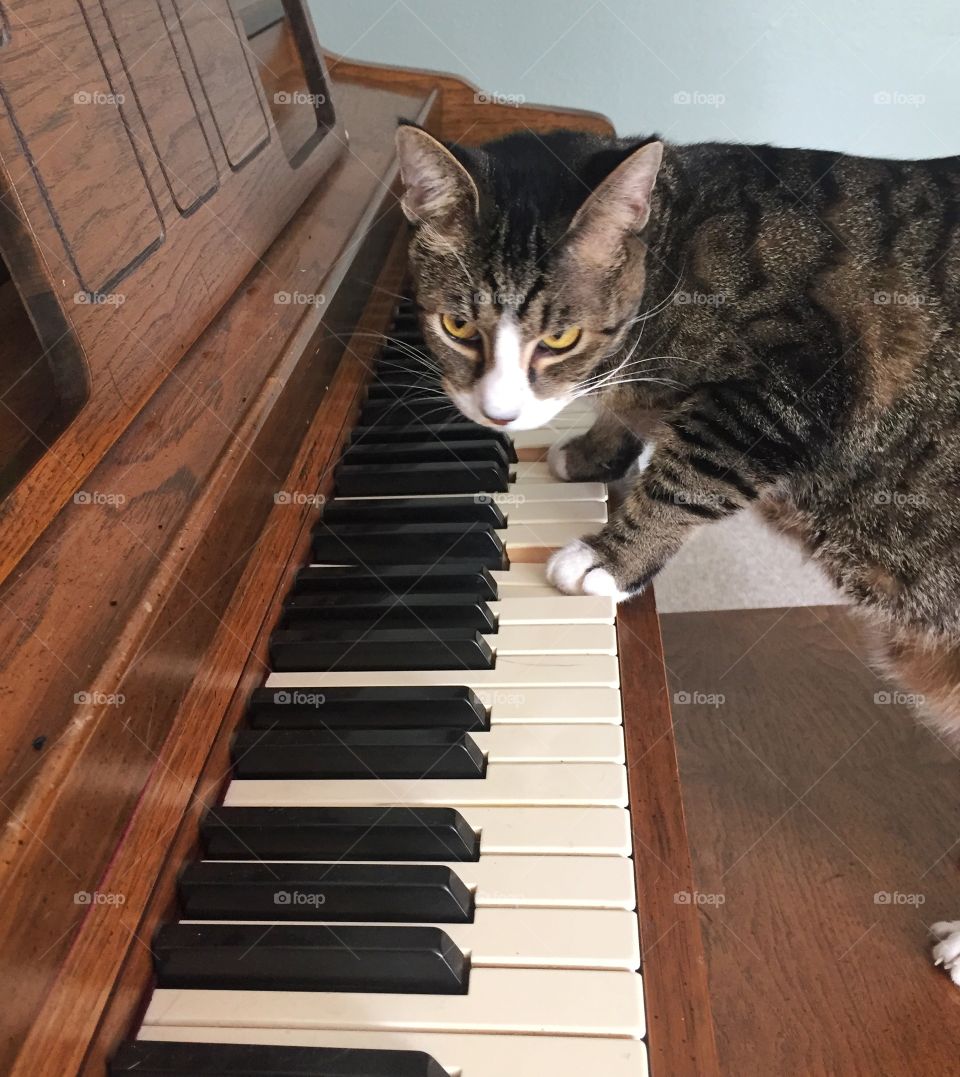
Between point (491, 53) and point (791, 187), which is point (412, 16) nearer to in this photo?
point (491, 53)

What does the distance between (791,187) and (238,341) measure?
0.76 meters

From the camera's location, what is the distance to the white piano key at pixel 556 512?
1104 millimetres

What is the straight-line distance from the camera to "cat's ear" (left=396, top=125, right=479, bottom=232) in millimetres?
1004

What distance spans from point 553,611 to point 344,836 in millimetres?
357

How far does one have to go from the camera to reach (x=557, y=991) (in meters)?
0.61

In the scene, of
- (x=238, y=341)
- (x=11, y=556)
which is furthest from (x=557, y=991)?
(x=238, y=341)

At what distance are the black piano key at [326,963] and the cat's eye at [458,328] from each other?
74cm

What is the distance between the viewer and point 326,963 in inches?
24.1
